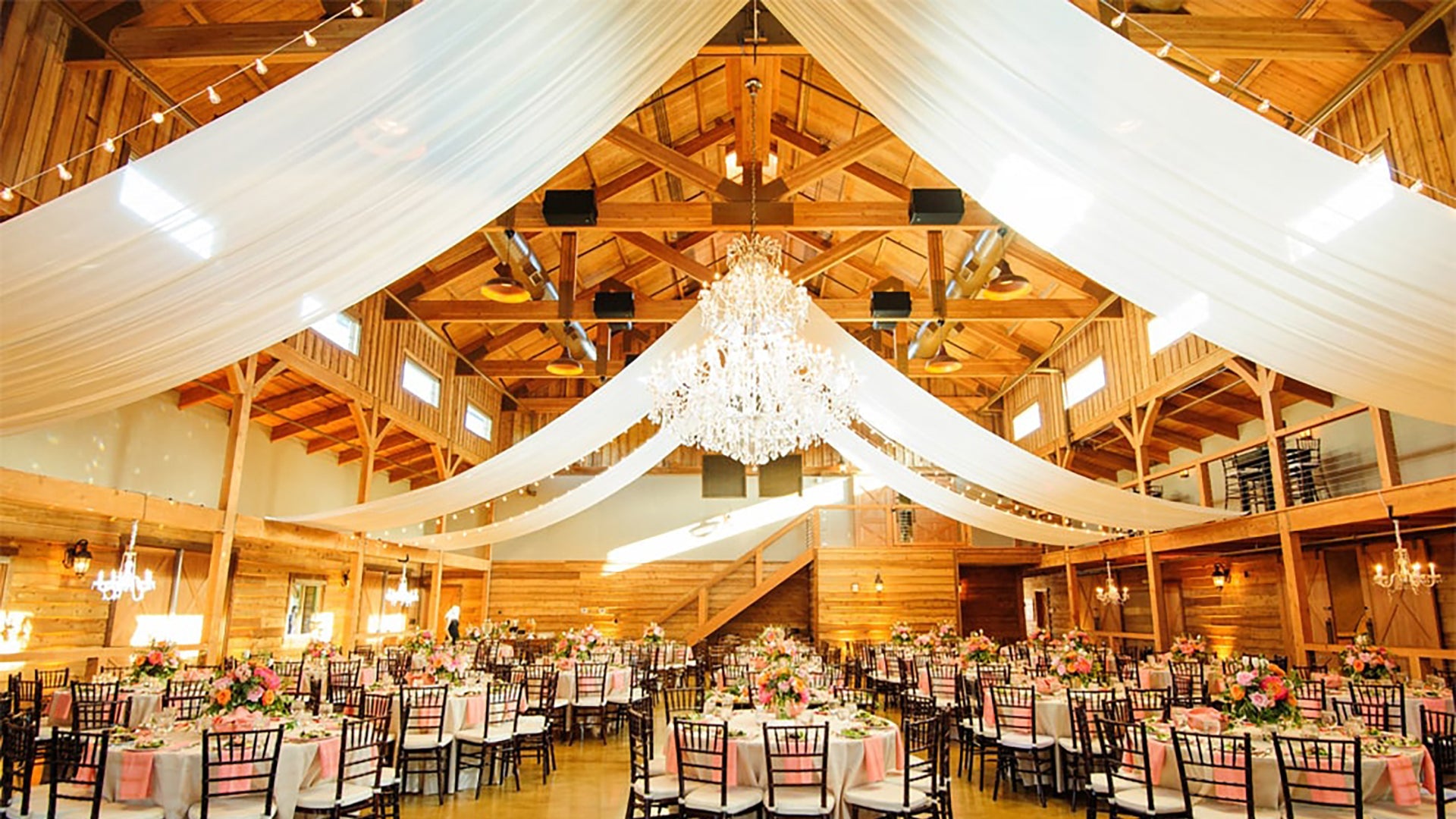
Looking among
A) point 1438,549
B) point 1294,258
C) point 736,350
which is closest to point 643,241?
point 736,350

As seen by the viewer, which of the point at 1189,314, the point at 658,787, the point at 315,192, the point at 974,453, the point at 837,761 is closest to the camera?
the point at 315,192

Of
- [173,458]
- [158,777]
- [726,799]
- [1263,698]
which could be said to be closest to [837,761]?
[726,799]

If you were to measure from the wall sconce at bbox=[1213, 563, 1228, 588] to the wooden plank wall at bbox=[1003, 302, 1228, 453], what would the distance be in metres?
3.09

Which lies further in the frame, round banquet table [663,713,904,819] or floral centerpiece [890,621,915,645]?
floral centerpiece [890,621,915,645]

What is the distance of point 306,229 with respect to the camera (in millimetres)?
3877

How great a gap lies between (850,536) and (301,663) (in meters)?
10.7

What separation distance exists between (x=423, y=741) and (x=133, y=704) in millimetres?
2725

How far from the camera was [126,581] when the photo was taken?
359 inches

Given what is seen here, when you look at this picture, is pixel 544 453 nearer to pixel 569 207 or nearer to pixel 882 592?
pixel 569 207

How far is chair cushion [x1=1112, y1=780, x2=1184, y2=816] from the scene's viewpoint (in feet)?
15.0

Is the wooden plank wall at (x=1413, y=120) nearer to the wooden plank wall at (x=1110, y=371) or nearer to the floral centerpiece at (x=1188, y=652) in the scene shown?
the wooden plank wall at (x=1110, y=371)

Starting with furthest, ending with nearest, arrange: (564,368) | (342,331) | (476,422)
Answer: (476,422), (564,368), (342,331)

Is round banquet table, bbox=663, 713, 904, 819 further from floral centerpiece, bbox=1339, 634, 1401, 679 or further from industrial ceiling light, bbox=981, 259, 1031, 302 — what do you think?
industrial ceiling light, bbox=981, 259, 1031, 302

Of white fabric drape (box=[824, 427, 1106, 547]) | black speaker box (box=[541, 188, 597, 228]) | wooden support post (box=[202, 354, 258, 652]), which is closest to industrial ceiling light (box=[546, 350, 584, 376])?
black speaker box (box=[541, 188, 597, 228])
